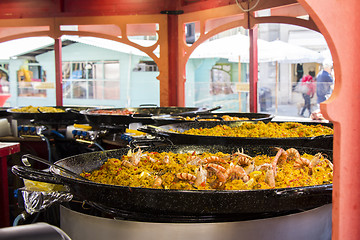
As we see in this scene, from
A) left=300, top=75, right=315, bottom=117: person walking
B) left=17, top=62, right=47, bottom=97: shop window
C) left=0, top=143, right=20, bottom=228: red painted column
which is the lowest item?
left=0, top=143, right=20, bottom=228: red painted column

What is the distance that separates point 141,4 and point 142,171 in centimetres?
454

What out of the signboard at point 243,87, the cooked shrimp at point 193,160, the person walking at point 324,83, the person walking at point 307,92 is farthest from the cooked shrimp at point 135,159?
the person walking at point 307,92

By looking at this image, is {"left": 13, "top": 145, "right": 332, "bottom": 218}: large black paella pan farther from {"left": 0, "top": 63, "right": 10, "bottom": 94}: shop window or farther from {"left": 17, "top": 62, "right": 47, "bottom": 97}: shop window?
{"left": 0, "top": 63, "right": 10, "bottom": 94}: shop window

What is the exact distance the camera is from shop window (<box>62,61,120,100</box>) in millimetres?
12852

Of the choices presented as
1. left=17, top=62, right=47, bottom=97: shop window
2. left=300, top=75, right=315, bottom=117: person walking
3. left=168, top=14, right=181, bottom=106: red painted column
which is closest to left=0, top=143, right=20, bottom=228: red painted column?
left=168, top=14, right=181, bottom=106: red painted column

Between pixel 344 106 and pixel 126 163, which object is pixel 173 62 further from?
pixel 344 106

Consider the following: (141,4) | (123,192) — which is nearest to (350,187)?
(123,192)

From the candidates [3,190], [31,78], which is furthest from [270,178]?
[31,78]

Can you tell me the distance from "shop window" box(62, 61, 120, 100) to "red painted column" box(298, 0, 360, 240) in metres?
12.0

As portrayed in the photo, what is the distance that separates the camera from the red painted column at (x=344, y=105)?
904mm

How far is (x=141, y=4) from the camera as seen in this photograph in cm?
570

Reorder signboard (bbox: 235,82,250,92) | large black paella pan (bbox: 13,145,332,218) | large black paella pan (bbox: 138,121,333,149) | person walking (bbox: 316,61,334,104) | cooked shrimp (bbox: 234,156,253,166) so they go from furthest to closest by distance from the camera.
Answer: person walking (bbox: 316,61,334,104) → signboard (bbox: 235,82,250,92) → large black paella pan (bbox: 138,121,333,149) → cooked shrimp (bbox: 234,156,253,166) → large black paella pan (bbox: 13,145,332,218)

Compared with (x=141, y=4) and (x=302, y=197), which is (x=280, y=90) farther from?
(x=302, y=197)

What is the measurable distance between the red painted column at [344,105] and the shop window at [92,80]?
39.4 ft
